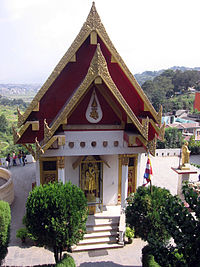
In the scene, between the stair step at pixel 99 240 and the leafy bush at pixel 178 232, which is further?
the stair step at pixel 99 240

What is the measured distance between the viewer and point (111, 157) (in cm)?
1308

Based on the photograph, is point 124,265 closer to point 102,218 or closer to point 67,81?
point 102,218

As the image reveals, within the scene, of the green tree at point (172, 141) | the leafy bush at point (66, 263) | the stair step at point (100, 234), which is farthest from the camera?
the green tree at point (172, 141)

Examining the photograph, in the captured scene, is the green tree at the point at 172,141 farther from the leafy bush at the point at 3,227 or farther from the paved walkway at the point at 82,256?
the leafy bush at the point at 3,227

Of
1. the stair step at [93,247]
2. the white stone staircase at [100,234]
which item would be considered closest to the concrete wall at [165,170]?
the white stone staircase at [100,234]

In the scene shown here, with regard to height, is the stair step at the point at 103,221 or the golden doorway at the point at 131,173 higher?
the golden doorway at the point at 131,173

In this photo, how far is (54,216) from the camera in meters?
8.33

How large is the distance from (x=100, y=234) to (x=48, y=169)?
3.82m

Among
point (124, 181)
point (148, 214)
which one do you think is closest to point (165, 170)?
point (124, 181)

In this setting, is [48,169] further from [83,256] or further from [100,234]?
[83,256]

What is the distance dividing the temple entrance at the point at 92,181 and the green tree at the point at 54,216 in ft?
12.5

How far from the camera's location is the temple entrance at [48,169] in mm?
12078

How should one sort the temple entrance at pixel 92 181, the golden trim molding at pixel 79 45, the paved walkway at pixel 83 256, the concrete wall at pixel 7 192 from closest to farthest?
the paved walkway at pixel 83 256 < the golden trim molding at pixel 79 45 < the temple entrance at pixel 92 181 < the concrete wall at pixel 7 192

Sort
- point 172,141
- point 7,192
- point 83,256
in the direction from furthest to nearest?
point 172,141 → point 7,192 → point 83,256
